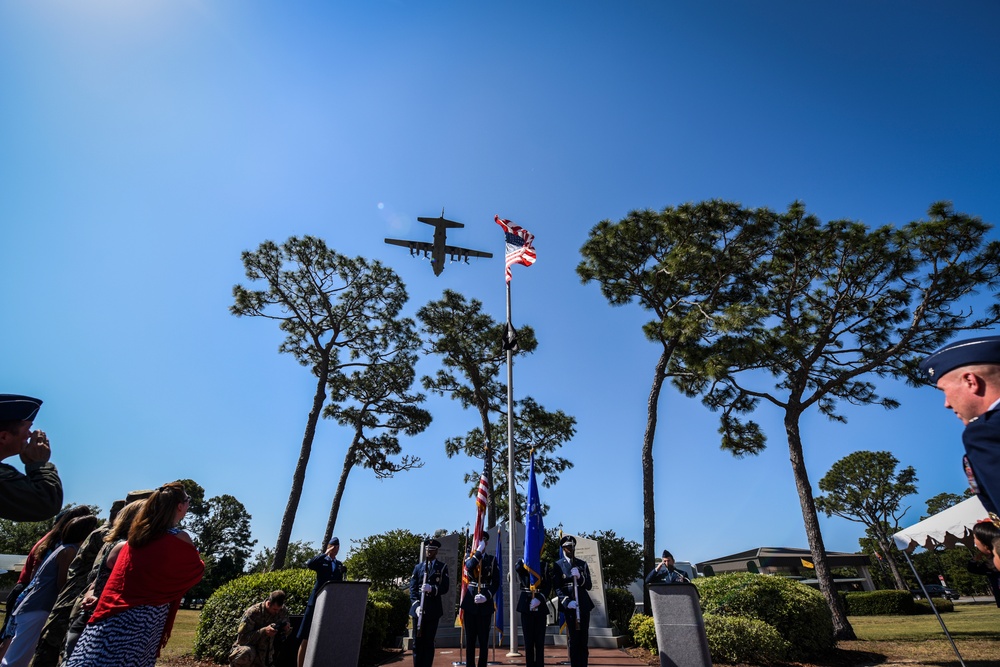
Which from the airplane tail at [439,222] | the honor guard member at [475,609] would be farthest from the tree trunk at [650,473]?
the airplane tail at [439,222]

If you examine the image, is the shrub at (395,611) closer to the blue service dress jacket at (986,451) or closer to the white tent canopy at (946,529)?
the white tent canopy at (946,529)

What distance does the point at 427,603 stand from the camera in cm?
675

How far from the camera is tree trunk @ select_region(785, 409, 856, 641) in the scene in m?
11.5

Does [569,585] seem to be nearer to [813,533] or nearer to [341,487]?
[813,533]

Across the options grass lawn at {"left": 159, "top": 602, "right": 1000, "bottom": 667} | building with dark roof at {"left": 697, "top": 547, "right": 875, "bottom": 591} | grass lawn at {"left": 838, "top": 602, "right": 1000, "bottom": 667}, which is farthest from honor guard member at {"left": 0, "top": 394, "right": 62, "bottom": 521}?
building with dark roof at {"left": 697, "top": 547, "right": 875, "bottom": 591}

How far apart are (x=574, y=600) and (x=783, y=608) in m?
5.71

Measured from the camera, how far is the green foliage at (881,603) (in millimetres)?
23328

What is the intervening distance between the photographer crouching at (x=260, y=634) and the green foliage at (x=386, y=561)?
389 inches

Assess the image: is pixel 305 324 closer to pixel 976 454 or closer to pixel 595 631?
pixel 595 631

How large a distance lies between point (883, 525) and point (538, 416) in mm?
29759

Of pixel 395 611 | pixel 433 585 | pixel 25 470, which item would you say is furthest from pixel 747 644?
pixel 25 470

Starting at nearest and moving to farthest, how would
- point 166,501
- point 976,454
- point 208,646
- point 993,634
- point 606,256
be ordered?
point 976,454 < point 166,501 < point 208,646 < point 993,634 < point 606,256

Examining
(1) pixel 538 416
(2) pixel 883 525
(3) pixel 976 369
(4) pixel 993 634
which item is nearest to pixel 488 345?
(1) pixel 538 416

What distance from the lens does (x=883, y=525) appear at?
32.9 metres
